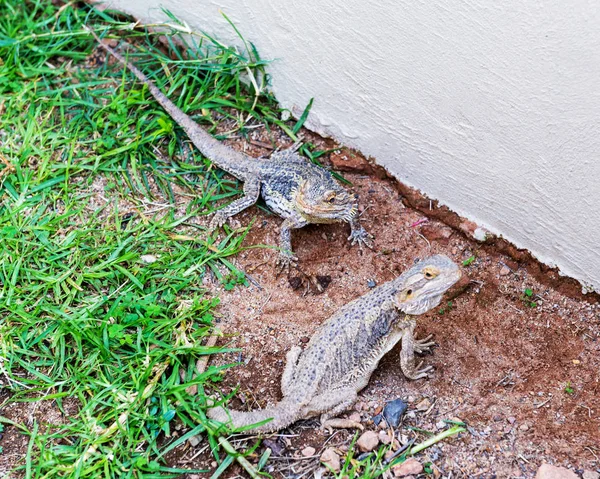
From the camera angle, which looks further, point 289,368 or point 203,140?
point 203,140

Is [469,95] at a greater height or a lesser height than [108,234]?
greater

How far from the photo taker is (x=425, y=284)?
163 inches

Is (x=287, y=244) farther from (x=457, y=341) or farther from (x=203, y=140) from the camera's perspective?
(x=457, y=341)

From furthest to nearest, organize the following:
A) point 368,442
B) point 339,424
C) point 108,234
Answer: point 108,234
point 339,424
point 368,442

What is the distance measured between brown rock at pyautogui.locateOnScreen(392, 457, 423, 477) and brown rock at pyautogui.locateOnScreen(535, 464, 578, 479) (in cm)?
63

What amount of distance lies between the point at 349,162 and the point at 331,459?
2.32 metres

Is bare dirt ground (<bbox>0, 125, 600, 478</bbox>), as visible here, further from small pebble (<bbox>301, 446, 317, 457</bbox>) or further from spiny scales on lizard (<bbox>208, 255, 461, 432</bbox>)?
spiny scales on lizard (<bbox>208, 255, 461, 432</bbox>)

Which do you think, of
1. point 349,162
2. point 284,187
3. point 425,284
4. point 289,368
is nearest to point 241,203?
point 284,187

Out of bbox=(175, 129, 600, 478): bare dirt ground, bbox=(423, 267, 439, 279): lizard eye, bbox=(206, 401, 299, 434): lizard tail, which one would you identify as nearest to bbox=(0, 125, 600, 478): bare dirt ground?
bbox=(175, 129, 600, 478): bare dirt ground

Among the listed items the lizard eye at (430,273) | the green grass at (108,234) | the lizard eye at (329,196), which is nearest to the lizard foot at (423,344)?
the lizard eye at (430,273)

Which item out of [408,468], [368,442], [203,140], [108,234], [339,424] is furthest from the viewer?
[203,140]

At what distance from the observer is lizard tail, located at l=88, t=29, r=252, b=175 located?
17.4ft

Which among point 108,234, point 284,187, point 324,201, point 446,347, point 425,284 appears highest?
point 425,284

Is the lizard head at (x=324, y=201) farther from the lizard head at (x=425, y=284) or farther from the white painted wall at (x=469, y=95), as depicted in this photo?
the lizard head at (x=425, y=284)
